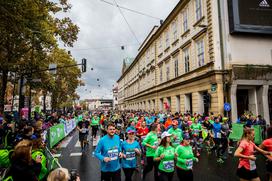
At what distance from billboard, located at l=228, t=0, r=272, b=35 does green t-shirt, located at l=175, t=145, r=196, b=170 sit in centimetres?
1521

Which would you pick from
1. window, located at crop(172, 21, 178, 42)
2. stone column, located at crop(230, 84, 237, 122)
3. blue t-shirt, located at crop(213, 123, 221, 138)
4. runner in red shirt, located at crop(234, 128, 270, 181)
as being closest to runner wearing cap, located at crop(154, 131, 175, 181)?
runner in red shirt, located at crop(234, 128, 270, 181)

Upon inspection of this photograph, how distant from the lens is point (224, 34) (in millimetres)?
17641

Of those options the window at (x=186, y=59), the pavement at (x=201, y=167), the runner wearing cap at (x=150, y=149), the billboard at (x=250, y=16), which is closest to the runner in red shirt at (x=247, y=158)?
the pavement at (x=201, y=167)

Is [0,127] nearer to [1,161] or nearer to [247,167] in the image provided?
[1,161]

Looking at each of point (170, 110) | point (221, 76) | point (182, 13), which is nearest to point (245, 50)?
point (221, 76)

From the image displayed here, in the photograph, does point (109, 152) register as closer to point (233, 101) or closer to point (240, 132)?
point (240, 132)

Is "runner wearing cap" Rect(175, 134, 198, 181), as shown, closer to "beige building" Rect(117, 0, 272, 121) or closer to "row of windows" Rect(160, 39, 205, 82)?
"beige building" Rect(117, 0, 272, 121)

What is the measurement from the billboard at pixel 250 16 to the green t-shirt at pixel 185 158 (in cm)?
1521

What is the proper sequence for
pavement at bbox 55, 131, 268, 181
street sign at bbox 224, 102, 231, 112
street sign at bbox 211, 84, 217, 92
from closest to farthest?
1. pavement at bbox 55, 131, 268, 181
2. street sign at bbox 224, 102, 231, 112
3. street sign at bbox 211, 84, 217, 92

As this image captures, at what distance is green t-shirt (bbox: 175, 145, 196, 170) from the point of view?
16.3 ft

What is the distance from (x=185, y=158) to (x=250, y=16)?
17.2m

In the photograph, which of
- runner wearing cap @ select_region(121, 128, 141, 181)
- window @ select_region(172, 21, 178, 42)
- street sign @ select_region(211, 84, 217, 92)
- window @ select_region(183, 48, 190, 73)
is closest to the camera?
runner wearing cap @ select_region(121, 128, 141, 181)

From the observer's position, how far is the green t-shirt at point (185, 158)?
4.98 m

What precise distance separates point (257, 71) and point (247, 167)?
1559cm
